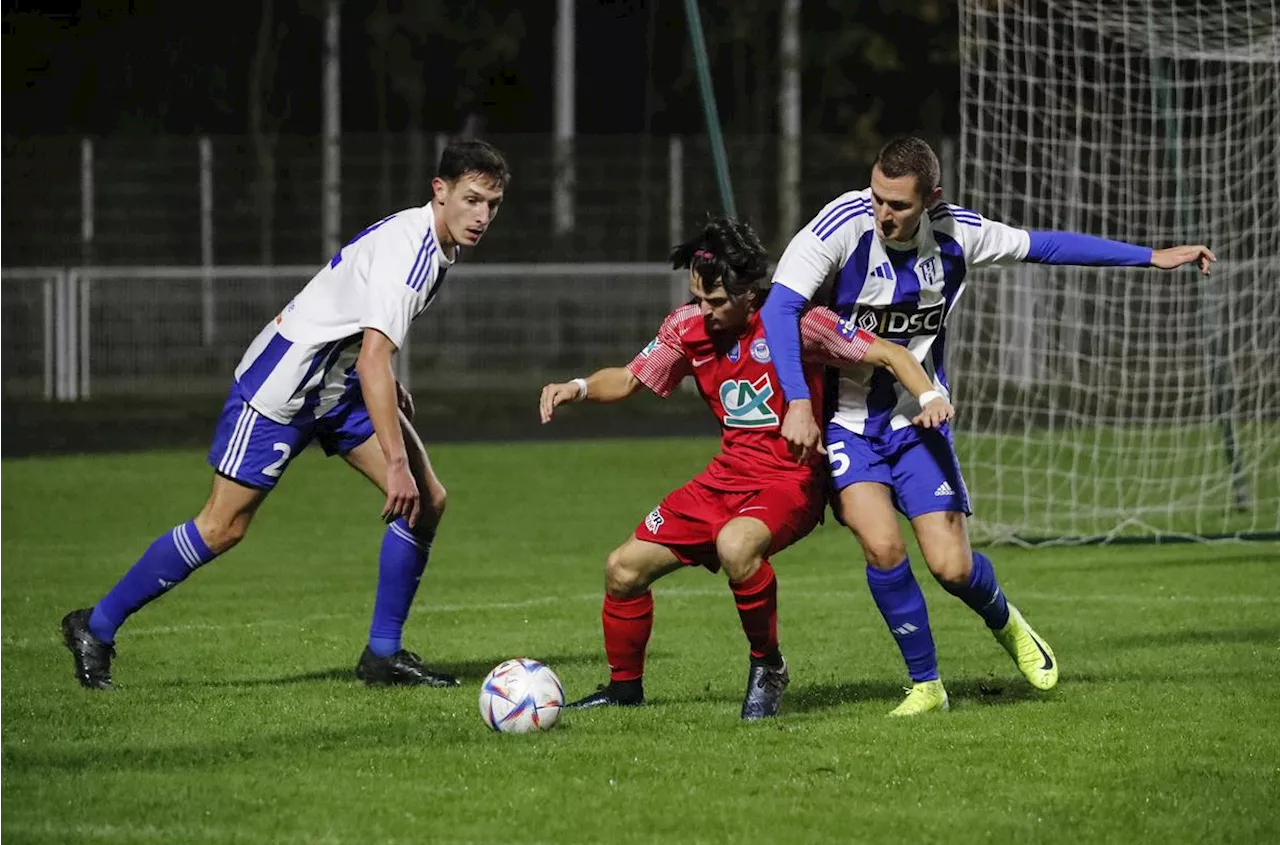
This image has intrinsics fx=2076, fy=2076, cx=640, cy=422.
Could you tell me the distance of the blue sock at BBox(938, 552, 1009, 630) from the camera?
715cm

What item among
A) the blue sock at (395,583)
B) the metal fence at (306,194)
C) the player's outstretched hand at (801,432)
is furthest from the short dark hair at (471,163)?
the metal fence at (306,194)

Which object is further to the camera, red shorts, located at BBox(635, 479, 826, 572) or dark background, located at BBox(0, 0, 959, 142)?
dark background, located at BBox(0, 0, 959, 142)

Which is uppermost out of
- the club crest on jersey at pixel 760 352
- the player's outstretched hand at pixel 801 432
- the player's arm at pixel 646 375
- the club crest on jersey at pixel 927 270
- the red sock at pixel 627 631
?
the club crest on jersey at pixel 927 270

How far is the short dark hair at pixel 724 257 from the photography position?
22.1 feet

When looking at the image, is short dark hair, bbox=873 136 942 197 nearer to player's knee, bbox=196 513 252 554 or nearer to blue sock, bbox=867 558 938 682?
blue sock, bbox=867 558 938 682

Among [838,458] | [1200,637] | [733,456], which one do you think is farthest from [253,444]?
[1200,637]

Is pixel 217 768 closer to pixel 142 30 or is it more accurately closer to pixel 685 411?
pixel 685 411

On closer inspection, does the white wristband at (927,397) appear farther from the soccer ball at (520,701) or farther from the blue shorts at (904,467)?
the soccer ball at (520,701)

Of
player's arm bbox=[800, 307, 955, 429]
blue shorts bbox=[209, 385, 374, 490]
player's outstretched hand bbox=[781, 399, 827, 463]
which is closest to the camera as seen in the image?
player's outstretched hand bbox=[781, 399, 827, 463]

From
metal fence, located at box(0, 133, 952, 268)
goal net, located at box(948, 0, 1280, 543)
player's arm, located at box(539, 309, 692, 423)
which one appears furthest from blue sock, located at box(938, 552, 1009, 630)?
metal fence, located at box(0, 133, 952, 268)

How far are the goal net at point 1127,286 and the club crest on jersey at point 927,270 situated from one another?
211 inches

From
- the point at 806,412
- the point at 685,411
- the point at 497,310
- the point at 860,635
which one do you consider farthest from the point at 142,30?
the point at 806,412

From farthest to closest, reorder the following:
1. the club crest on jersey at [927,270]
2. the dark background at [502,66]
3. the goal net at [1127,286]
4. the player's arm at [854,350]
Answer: the dark background at [502,66] < the goal net at [1127,286] < the club crest on jersey at [927,270] < the player's arm at [854,350]

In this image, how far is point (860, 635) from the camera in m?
9.11
